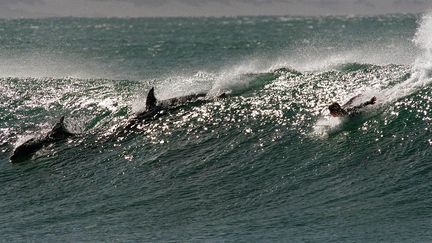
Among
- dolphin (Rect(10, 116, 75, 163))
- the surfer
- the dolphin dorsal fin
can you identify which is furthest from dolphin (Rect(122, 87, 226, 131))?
the surfer

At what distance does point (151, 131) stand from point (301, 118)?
676cm

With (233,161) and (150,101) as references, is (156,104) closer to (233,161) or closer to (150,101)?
(150,101)

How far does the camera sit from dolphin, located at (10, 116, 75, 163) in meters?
29.6

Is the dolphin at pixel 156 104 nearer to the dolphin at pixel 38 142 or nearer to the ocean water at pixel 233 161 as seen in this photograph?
the ocean water at pixel 233 161

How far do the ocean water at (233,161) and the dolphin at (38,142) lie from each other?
1.63ft

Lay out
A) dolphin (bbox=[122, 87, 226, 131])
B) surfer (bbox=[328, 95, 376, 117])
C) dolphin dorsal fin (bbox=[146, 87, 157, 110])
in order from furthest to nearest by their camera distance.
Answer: dolphin dorsal fin (bbox=[146, 87, 157, 110])
dolphin (bbox=[122, 87, 226, 131])
surfer (bbox=[328, 95, 376, 117])

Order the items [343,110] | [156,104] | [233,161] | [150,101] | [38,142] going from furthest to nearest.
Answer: [156,104], [150,101], [38,142], [343,110], [233,161]

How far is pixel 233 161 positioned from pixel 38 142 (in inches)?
379

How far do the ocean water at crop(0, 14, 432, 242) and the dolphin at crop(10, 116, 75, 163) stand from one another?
497 mm

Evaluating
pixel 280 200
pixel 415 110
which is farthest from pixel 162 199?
pixel 415 110

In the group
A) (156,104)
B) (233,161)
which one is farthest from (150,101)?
(233,161)

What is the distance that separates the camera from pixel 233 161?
86.8ft

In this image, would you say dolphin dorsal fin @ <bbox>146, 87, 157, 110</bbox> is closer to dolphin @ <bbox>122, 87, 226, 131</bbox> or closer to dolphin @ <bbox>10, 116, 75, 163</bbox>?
dolphin @ <bbox>122, 87, 226, 131</bbox>

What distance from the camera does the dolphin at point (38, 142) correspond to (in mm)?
29625
